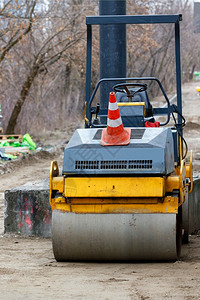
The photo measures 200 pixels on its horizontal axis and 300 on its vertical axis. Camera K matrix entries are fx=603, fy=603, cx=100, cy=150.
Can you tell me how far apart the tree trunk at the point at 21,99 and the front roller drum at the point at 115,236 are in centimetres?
1521

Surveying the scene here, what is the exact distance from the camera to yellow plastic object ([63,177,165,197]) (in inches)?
218

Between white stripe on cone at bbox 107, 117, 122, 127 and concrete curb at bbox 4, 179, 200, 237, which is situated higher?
white stripe on cone at bbox 107, 117, 122, 127

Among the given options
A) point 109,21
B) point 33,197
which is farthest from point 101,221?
point 109,21

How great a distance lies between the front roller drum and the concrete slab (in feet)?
5.94

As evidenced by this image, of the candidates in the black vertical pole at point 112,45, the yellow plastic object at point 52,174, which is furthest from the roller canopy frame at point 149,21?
the black vertical pole at point 112,45

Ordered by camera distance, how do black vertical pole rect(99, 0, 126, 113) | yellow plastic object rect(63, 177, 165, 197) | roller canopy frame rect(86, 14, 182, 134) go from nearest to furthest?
yellow plastic object rect(63, 177, 165, 197), roller canopy frame rect(86, 14, 182, 134), black vertical pole rect(99, 0, 126, 113)

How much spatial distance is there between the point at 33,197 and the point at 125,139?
2.18 metres

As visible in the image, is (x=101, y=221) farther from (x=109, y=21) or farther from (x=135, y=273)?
(x=109, y=21)

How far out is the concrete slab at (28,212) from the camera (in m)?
7.56

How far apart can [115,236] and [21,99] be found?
15.7 m

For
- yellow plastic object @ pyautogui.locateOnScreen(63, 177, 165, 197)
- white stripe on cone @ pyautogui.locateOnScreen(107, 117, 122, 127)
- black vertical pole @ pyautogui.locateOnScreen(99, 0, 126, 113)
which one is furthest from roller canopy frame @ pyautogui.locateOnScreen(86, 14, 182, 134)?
black vertical pole @ pyautogui.locateOnScreen(99, 0, 126, 113)

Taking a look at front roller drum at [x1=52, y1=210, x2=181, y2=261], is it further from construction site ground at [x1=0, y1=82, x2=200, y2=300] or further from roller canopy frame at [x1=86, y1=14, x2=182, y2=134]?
roller canopy frame at [x1=86, y1=14, x2=182, y2=134]

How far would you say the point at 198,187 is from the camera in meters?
8.21

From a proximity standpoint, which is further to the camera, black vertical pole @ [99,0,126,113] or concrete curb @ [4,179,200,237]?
black vertical pole @ [99,0,126,113]
